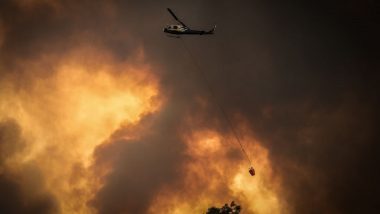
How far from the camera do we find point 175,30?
45.2 metres

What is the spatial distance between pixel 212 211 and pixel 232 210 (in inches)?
119

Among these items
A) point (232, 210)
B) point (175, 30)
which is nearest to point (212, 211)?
point (232, 210)

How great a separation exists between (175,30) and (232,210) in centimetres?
2789

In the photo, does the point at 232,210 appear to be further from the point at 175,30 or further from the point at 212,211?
the point at 175,30

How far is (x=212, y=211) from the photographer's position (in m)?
47.8

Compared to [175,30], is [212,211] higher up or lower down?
lower down

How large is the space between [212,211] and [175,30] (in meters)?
27.2

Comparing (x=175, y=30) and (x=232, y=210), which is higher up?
(x=175, y=30)

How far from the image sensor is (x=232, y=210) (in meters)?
48.0
